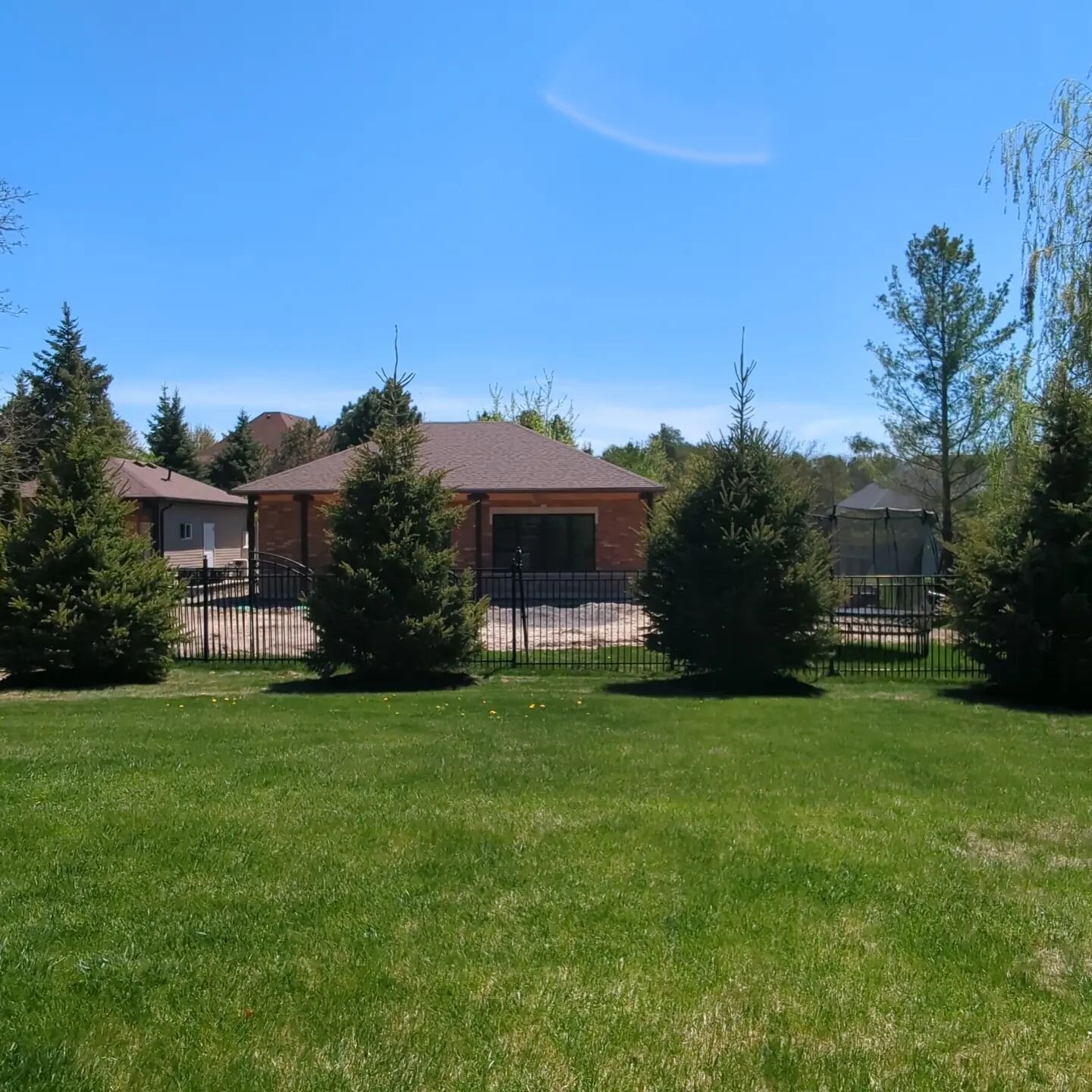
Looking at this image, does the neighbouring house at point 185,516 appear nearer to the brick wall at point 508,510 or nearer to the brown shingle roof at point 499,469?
the brick wall at point 508,510

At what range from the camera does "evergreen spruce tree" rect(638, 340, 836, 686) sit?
12.4 metres

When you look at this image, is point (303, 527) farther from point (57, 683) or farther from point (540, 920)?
point (540, 920)

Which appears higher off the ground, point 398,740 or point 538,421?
point 538,421

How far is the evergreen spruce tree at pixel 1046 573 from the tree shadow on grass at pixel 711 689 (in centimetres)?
220

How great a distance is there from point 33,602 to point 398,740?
7376 millimetres

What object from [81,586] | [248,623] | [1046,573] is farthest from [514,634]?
[248,623]

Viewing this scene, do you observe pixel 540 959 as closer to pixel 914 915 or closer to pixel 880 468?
pixel 914 915

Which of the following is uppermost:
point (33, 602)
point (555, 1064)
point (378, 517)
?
point (378, 517)

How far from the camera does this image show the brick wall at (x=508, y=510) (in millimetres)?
28469

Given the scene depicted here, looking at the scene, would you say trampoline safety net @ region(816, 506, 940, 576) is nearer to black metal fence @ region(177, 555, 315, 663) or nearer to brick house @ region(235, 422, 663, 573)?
brick house @ region(235, 422, 663, 573)

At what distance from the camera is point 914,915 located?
14.0 feet

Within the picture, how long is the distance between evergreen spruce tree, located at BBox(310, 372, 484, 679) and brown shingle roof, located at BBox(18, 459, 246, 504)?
19217 mm

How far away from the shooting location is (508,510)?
29.0 m

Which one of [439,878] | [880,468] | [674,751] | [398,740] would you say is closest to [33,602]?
[398,740]
